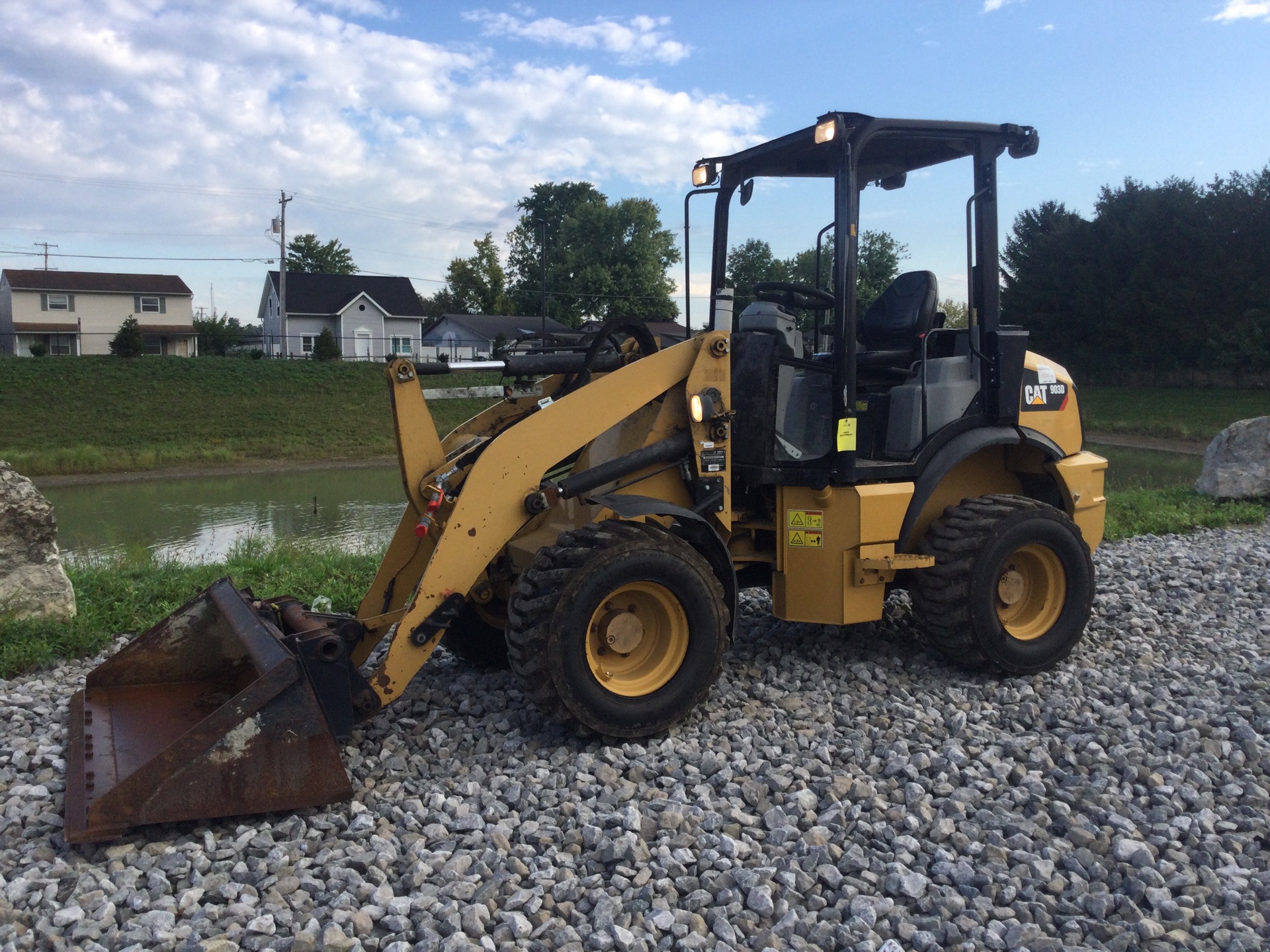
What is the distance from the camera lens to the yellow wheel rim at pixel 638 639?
15.2 feet

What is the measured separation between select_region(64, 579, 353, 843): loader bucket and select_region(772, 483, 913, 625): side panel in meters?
2.51

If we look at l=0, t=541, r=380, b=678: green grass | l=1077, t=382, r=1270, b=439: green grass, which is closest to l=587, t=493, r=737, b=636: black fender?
l=0, t=541, r=380, b=678: green grass

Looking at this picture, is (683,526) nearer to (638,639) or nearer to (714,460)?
(714,460)

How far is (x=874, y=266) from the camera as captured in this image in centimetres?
563

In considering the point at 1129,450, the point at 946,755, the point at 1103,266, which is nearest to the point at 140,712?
the point at 946,755

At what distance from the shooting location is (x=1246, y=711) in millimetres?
4777

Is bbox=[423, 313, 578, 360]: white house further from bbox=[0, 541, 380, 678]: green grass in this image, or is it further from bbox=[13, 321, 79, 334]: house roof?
bbox=[0, 541, 380, 678]: green grass

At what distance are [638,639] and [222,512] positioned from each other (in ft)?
48.4

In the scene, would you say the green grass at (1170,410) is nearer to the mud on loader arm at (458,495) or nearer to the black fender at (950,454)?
the black fender at (950,454)

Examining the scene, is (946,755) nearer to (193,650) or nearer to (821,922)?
(821,922)

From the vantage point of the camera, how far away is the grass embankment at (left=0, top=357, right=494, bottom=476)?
27625 mm

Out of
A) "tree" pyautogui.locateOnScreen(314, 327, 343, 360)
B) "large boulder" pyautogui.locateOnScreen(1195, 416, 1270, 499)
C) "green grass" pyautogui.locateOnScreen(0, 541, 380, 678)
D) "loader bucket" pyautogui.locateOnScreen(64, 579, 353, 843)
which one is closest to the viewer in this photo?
"loader bucket" pyautogui.locateOnScreen(64, 579, 353, 843)

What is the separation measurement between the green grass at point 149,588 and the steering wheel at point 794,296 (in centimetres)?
344

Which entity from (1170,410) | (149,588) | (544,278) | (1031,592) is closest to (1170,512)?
(1031,592)
